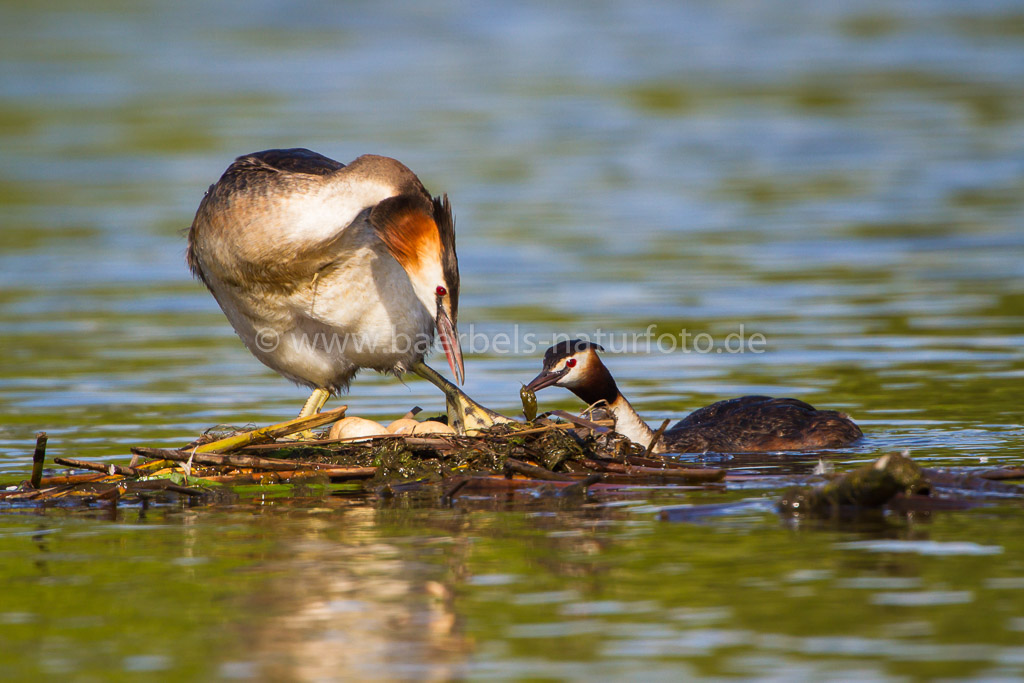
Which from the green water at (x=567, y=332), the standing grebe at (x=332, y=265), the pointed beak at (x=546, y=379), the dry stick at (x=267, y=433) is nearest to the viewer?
the green water at (x=567, y=332)

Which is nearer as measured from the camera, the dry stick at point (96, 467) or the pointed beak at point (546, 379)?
the dry stick at point (96, 467)

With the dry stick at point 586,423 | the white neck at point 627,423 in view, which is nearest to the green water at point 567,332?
the dry stick at point 586,423

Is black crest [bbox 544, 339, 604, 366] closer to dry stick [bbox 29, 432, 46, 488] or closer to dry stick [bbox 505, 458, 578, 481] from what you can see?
dry stick [bbox 505, 458, 578, 481]

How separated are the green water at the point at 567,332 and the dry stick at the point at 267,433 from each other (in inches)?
20.2

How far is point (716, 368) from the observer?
11.6 meters

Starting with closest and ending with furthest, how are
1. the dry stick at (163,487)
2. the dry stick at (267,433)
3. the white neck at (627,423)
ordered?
1. the dry stick at (163,487)
2. the dry stick at (267,433)
3. the white neck at (627,423)

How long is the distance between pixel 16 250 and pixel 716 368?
10379 mm

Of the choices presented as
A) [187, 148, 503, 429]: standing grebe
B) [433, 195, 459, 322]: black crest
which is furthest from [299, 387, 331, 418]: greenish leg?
[433, 195, 459, 322]: black crest

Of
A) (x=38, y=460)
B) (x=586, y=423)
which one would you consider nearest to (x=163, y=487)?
(x=38, y=460)

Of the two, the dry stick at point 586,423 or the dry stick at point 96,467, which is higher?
the dry stick at point 586,423

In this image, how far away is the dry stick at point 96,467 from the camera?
23.8ft

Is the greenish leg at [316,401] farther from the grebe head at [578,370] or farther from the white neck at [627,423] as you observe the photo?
the white neck at [627,423]
